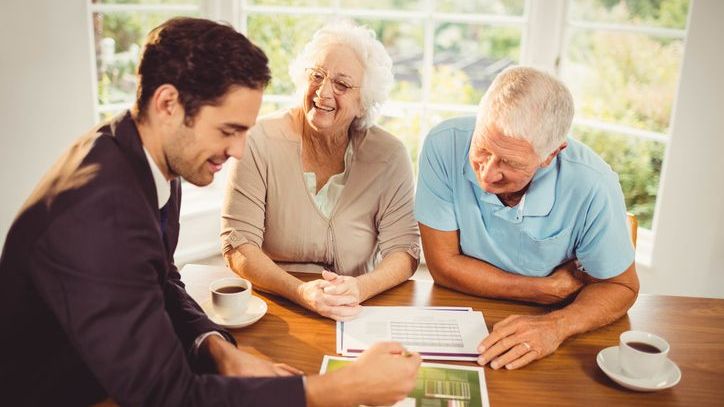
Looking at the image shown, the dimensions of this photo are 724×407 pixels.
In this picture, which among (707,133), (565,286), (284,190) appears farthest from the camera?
(707,133)

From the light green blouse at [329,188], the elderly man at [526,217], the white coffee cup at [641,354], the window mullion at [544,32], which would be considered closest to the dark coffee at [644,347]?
the white coffee cup at [641,354]

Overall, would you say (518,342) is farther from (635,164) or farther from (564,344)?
(635,164)

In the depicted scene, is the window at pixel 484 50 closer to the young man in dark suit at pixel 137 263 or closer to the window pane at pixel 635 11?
the window pane at pixel 635 11

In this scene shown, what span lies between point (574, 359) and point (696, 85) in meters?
1.85

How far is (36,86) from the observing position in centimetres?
265

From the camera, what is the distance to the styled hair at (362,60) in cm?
181

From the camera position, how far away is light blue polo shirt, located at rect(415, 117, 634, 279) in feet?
4.98

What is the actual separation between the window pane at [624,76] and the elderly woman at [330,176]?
1.63 metres

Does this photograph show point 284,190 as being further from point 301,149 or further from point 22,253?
point 22,253

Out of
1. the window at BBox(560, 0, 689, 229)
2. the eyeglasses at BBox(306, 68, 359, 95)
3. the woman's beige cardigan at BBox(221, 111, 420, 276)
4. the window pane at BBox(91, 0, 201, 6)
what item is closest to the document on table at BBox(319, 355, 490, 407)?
the woman's beige cardigan at BBox(221, 111, 420, 276)

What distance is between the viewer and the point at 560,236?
156cm

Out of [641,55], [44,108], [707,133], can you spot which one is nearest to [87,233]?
[44,108]

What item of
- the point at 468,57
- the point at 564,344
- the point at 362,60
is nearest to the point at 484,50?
the point at 468,57

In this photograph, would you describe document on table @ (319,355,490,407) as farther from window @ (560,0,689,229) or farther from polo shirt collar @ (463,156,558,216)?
window @ (560,0,689,229)
